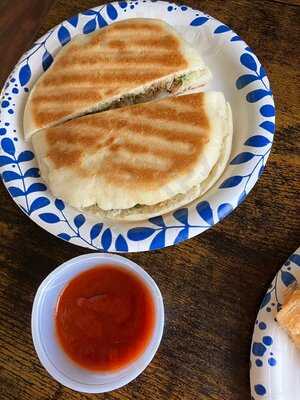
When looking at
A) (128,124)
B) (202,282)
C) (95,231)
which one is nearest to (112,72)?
(128,124)

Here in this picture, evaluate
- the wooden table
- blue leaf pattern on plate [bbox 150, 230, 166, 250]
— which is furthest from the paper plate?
blue leaf pattern on plate [bbox 150, 230, 166, 250]

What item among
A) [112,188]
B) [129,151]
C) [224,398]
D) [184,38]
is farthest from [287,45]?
[224,398]

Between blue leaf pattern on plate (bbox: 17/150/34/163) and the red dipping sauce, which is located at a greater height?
blue leaf pattern on plate (bbox: 17/150/34/163)

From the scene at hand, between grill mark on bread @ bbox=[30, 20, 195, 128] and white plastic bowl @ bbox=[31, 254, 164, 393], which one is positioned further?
grill mark on bread @ bbox=[30, 20, 195, 128]

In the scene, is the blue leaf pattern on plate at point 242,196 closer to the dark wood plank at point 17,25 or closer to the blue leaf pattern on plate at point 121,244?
the blue leaf pattern on plate at point 121,244

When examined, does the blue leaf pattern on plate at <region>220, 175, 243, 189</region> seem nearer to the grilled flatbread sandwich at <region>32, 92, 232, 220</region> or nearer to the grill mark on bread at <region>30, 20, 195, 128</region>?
the grilled flatbread sandwich at <region>32, 92, 232, 220</region>

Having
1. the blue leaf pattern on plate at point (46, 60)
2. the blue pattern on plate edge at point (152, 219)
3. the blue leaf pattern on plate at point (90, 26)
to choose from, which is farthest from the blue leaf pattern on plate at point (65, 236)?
the blue leaf pattern on plate at point (90, 26)
